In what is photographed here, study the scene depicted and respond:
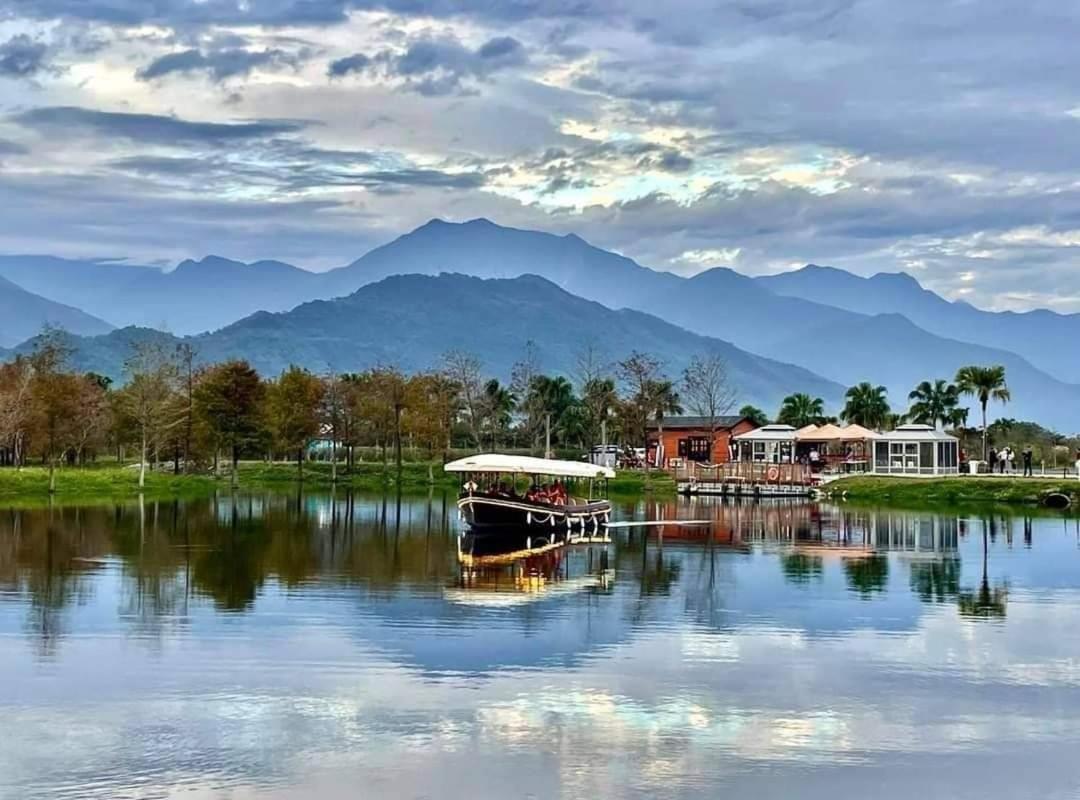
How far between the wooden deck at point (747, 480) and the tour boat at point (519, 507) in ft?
112

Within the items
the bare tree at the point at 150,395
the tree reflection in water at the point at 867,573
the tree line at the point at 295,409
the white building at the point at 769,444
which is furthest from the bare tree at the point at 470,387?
the tree reflection in water at the point at 867,573

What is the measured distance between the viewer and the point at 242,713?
65.4ft

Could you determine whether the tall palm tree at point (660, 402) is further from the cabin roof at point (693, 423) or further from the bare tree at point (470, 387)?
the bare tree at point (470, 387)

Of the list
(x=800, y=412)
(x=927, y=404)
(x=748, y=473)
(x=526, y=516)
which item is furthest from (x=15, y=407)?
(x=800, y=412)

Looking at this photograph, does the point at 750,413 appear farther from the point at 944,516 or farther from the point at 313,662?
the point at 313,662

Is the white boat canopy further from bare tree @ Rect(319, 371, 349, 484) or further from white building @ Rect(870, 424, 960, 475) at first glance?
bare tree @ Rect(319, 371, 349, 484)

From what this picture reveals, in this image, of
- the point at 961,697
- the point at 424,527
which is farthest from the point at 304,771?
the point at 424,527

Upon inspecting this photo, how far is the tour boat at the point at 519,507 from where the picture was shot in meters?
53.2

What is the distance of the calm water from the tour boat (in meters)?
8.16

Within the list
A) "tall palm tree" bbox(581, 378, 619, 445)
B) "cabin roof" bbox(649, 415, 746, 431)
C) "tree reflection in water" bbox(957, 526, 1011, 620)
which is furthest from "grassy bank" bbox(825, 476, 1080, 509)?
"tree reflection in water" bbox(957, 526, 1011, 620)

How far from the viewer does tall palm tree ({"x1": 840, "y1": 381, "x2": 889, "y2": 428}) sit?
365ft

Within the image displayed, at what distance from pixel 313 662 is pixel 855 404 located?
92.9 meters

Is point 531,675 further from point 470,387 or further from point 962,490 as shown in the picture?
point 470,387

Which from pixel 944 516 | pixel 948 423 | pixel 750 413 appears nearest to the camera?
pixel 944 516
